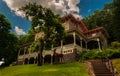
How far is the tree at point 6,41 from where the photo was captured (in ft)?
161

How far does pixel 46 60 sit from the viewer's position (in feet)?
147

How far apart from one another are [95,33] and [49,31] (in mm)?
17269

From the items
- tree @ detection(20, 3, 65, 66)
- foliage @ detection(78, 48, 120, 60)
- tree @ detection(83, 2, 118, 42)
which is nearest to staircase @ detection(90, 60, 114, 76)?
foliage @ detection(78, 48, 120, 60)

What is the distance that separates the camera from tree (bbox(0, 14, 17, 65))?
49209 millimetres

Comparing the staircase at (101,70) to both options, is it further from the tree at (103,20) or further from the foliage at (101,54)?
the tree at (103,20)

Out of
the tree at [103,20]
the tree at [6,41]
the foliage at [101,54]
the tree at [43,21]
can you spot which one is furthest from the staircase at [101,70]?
the tree at [103,20]

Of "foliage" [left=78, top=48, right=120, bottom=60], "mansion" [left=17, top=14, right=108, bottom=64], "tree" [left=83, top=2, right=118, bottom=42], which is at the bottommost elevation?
"foliage" [left=78, top=48, right=120, bottom=60]

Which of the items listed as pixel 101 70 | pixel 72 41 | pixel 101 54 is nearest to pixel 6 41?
pixel 72 41

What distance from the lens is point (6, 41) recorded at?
49.3m

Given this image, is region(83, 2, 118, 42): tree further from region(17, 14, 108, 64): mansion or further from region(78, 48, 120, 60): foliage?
region(78, 48, 120, 60): foliage

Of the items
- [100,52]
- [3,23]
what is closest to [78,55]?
[100,52]

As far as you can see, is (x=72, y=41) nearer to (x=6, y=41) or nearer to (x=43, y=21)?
(x=43, y=21)

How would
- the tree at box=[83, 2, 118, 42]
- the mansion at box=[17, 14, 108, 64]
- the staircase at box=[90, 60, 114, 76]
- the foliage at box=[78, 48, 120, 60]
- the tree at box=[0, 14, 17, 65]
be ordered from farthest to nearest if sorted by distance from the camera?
the tree at box=[83, 2, 118, 42]
the tree at box=[0, 14, 17, 65]
the mansion at box=[17, 14, 108, 64]
the foliage at box=[78, 48, 120, 60]
the staircase at box=[90, 60, 114, 76]

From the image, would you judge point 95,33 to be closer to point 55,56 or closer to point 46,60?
point 46,60
